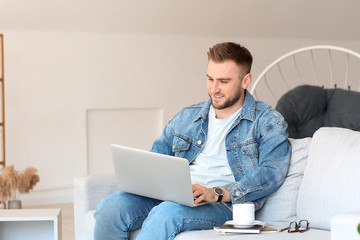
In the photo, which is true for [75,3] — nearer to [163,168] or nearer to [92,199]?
[92,199]

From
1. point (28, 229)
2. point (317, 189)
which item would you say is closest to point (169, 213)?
point (317, 189)

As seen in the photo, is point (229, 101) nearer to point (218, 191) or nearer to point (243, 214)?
point (218, 191)

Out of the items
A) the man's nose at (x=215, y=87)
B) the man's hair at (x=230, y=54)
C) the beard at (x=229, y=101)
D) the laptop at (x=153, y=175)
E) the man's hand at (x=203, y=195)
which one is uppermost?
the man's hair at (x=230, y=54)

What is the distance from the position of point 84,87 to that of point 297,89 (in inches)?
96.6

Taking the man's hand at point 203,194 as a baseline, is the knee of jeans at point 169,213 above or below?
below

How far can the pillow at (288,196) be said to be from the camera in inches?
94.1

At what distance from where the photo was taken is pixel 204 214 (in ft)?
7.34

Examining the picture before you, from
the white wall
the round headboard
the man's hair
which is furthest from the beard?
the round headboard

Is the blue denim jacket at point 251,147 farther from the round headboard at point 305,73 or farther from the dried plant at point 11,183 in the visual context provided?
the round headboard at point 305,73

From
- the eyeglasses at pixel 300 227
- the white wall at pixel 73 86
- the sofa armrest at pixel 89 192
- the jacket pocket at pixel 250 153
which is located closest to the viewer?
the eyeglasses at pixel 300 227

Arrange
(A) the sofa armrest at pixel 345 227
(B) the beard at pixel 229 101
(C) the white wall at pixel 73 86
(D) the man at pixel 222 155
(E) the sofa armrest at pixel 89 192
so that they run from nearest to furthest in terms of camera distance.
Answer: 1. (A) the sofa armrest at pixel 345 227
2. (D) the man at pixel 222 155
3. (B) the beard at pixel 229 101
4. (E) the sofa armrest at pixel 89 192
5. (C) the white wall at pixel 73 86

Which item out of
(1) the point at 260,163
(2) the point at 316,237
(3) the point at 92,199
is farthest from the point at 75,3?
(2) the point at 316,237

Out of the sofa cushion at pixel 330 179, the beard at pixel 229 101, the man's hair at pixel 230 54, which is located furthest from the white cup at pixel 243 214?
the man's hair at pixel 230 54

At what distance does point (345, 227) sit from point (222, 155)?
36.7 inches
